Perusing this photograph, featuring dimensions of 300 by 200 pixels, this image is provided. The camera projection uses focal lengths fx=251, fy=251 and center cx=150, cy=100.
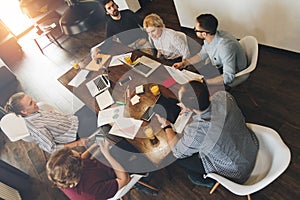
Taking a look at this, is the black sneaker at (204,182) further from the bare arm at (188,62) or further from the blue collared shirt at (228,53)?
the bare arm at (188,62)

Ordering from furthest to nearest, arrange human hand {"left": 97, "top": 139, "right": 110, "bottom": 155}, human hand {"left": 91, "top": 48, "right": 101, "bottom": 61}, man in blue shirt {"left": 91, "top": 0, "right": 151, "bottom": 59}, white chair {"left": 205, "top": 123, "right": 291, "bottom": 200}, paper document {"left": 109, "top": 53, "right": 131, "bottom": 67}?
man in blue shirt {"left": 91, "top": 0, "right": 151, "bottom": 59} → human hand {"left": 91, "top": 48, "right": 101, "bottom": 61} → paper document {"left": 109, "top": 53, "right": 131, "bottom": 67} → human hand {"left": 97, "top": 139, "right": 110, "bottom": 155} → white chair {"left": 205, "top": 123, "right": 291, "bottom": 200}

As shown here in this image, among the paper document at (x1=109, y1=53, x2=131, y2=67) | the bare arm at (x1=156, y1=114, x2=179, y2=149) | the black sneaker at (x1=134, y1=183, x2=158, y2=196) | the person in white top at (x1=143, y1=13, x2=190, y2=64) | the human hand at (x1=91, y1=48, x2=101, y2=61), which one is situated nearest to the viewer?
the bare arm at (x1=156, y1=114, x2=179, y2=149)

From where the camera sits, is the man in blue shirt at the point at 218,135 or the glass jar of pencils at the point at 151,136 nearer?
the man in blue shirt at the point at 218,135

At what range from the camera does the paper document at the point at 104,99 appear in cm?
242

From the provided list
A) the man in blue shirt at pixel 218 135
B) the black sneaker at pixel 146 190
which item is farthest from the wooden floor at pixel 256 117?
the man in blue shirt at pixel 218 135

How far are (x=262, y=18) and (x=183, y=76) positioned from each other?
1.46m

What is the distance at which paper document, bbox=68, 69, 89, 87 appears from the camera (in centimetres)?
277

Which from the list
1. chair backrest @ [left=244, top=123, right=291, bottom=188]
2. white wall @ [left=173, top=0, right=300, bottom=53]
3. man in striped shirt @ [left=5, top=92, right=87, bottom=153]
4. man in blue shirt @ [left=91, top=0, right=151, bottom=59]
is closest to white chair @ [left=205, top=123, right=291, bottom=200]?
chair backrest @ [left=244, top=123, right=291, bottom=188]

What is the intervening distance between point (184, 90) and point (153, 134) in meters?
0.54

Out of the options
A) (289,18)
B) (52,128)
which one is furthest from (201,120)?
(289,18)

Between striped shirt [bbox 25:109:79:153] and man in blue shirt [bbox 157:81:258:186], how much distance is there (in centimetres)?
121

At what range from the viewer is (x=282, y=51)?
318 centimetres

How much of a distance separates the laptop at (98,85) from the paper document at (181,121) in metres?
0.90

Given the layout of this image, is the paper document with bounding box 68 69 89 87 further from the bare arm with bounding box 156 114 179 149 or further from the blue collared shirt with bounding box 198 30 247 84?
the blue collared shirt with bounding box 198 30 247 84
